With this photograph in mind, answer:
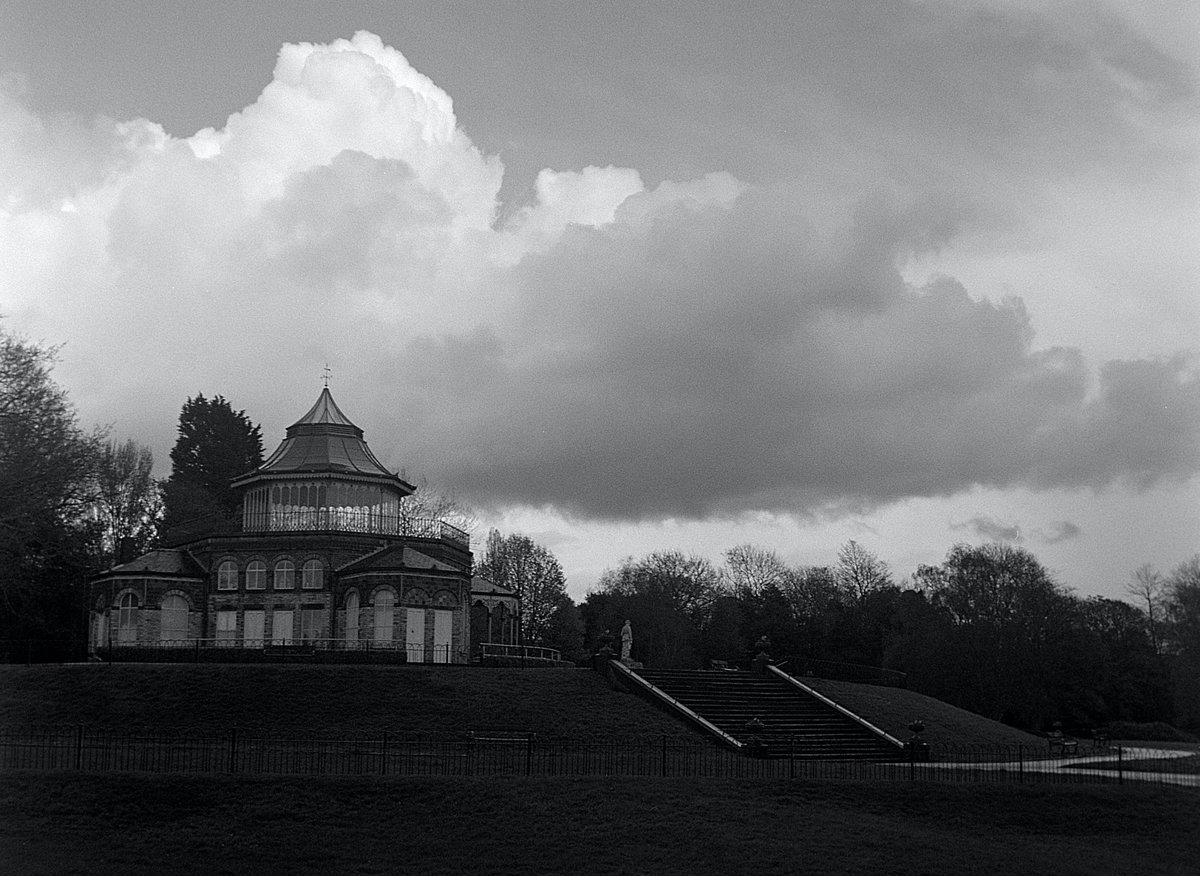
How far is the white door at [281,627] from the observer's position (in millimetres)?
49156

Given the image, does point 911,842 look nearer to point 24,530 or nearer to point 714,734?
point 714,734

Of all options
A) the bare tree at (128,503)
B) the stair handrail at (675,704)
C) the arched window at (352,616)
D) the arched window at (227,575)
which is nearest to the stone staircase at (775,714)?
the stair handrail at (675,704)

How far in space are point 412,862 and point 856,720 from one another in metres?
19.8

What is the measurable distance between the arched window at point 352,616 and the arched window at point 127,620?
8.37 m

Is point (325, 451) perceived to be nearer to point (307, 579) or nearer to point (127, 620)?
point (307, 579)

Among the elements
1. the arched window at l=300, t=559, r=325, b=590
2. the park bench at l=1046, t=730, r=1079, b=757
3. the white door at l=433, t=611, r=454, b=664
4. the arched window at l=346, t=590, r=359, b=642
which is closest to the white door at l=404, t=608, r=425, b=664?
the white door at l=433, t=611, r=454, b=664

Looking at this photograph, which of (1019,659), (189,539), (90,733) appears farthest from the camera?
(1019,659)

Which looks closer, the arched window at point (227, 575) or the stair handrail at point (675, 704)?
the stair handrail at point (675, 704)

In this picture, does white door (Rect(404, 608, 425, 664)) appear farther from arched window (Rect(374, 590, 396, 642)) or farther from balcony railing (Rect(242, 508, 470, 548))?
balcony railing (Rect(242, 508, 470, 548))

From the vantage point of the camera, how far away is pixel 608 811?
2623 centimetres

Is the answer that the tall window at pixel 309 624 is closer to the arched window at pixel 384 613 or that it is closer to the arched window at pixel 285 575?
the arched window at pixel 285 575

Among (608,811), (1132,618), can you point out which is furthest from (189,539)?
(1132,618)

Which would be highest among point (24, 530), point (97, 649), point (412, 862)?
point (24, 530)

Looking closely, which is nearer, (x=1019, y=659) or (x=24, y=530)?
(x=24, y=530)
